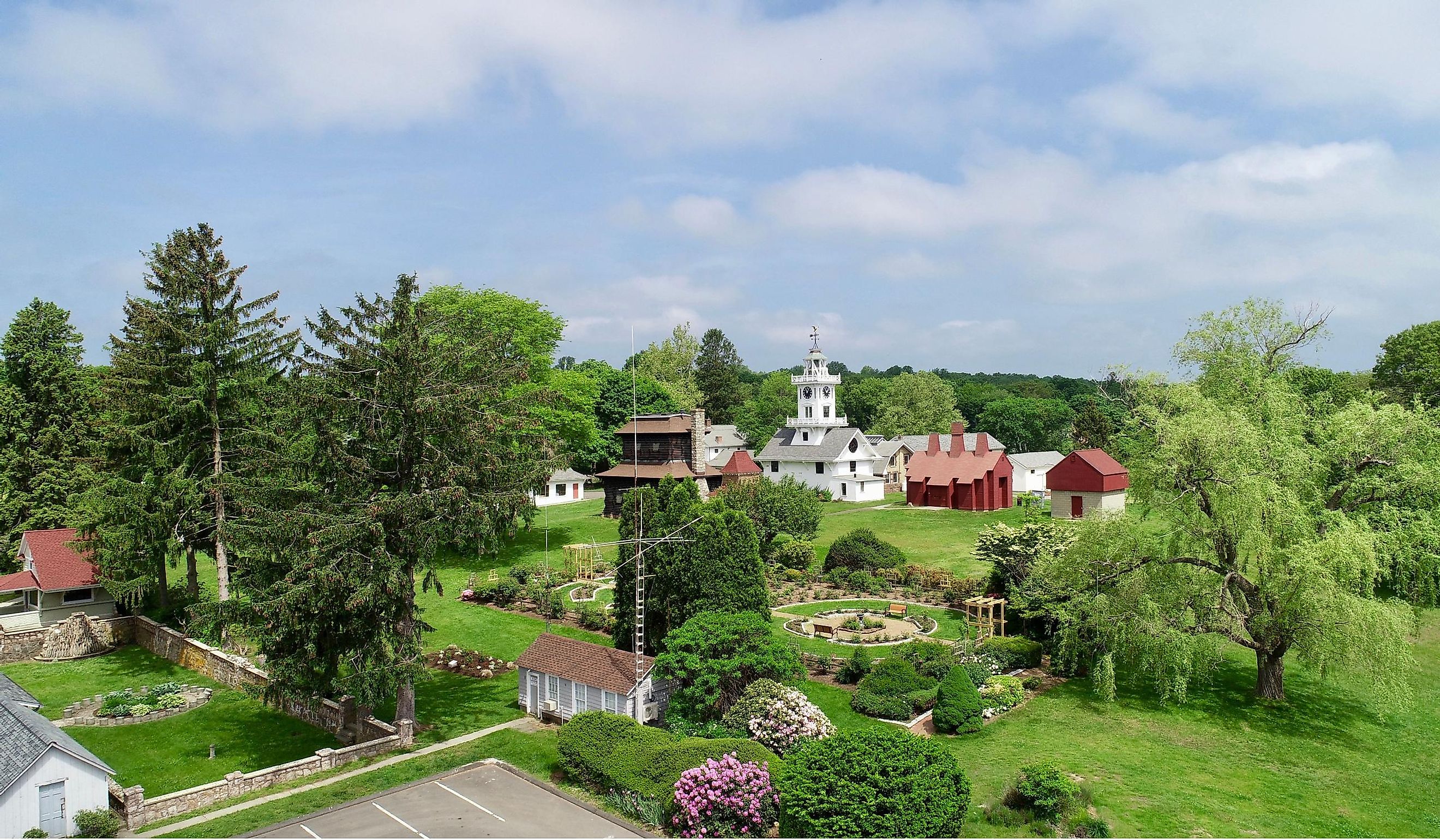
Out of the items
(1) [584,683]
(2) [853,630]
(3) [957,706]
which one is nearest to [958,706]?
(3) [957,706]

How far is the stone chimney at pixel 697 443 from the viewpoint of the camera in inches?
2138

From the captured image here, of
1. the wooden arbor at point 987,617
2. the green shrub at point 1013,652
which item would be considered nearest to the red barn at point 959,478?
the wooden arbor at point 987,617

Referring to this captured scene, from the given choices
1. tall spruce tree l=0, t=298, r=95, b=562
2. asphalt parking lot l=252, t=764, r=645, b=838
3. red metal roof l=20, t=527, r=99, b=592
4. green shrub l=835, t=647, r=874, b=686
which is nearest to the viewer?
asphalt parking lot l=252, t=764, r=645, b=838

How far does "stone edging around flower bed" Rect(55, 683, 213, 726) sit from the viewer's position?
24.0m

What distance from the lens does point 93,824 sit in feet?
54.5

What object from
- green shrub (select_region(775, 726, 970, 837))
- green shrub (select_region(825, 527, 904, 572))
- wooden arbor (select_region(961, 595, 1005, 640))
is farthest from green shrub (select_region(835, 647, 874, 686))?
green shrub (select_region(825, 527, 904, 572))

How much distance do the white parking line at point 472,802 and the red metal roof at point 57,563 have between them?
23.6 meters

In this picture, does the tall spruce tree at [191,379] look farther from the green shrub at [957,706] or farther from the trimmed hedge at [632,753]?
the green shrub at [957,706]

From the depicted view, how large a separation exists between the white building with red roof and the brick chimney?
167 ft

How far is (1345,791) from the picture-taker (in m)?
18.3

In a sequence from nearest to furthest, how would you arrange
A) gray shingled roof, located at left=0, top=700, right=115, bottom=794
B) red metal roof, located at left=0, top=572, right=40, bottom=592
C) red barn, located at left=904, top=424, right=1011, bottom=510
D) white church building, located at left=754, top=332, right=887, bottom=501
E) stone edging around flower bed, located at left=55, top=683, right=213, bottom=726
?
gray shingled roof, located at left=0, top=700, right=115, bottom=794 < stone edging around flower bed, located at left=55, top=683, right=213, bottom=726 < red metal roof, located at left=0, top=572, right=40, bottom=592 < red barn, located at left=904, top=424, right=1011, bottom=510 < white church building, located at left=754, top=332, right=887, bottom=501

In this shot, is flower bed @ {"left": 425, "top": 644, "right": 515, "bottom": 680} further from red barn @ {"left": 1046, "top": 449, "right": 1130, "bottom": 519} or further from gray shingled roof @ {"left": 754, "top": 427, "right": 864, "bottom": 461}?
gray shingled roof @ {"left": 754, "top": 427, "right": 864, "bottom": 461}

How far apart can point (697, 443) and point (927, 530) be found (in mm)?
15752

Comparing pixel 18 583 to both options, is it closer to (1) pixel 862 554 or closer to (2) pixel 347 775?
(2) pixel 347 775
